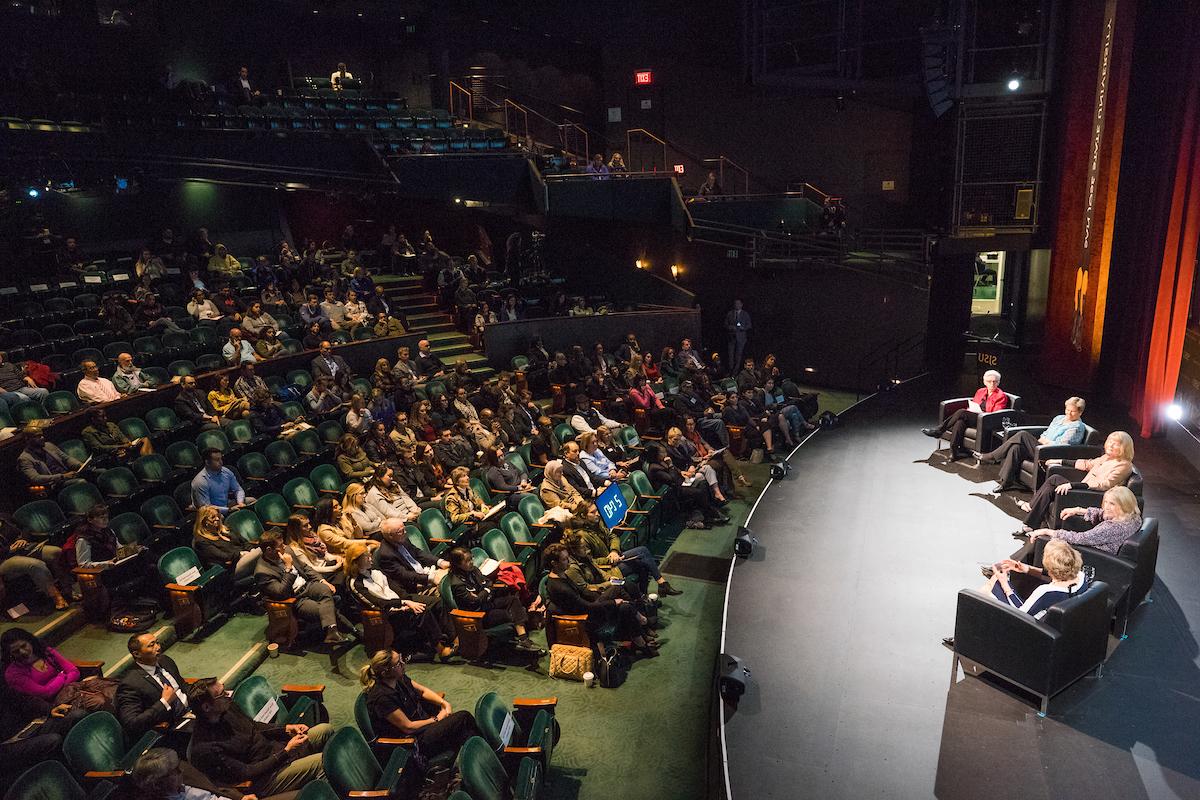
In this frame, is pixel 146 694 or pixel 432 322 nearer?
pixel 146 694

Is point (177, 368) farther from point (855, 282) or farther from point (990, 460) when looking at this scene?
point (855, 282)

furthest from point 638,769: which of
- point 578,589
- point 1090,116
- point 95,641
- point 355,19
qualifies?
point 355,19

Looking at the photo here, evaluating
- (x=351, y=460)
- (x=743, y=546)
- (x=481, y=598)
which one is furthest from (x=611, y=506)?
(x=351, y=460)

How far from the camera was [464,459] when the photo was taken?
26.0ft

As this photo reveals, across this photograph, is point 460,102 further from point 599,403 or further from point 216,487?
point 216,487

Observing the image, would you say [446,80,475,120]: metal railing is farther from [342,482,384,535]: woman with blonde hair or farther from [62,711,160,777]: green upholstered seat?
[62,711,160,777]: green upholstered seat

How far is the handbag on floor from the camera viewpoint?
535cm

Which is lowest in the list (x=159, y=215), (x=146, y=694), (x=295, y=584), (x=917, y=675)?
(x=917, y=675)

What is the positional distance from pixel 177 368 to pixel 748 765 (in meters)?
7.40

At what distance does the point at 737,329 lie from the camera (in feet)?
43.2

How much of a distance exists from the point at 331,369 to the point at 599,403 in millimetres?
3326

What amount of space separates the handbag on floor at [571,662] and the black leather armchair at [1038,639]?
229 cm

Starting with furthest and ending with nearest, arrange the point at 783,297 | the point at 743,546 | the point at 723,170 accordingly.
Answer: the point at 723,170
the point at 783,297
the point at 743,546

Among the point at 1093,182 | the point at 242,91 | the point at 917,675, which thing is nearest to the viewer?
the point at 917,675
